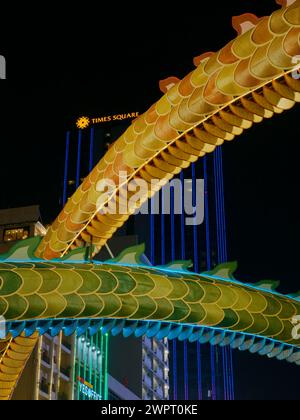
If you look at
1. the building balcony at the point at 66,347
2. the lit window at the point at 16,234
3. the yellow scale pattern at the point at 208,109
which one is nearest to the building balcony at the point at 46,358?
the building balcony at the point at 66,347

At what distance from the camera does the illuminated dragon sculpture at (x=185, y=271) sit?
8.60m

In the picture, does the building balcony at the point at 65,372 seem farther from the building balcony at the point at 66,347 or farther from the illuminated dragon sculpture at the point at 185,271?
the illuminated dragon sculpture at the point at 185,271

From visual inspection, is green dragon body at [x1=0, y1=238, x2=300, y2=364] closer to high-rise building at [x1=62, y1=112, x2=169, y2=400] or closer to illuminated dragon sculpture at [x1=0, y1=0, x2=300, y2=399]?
illuminated dragon sculpture at [x1=0, y1=0, x2=300, y2=399]

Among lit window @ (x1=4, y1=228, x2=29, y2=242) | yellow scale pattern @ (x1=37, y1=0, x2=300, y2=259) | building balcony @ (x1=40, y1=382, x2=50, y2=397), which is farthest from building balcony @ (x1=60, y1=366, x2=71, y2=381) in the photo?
yellow scale pattern @ (x1=37, y1=0, x2=300, y2=259)

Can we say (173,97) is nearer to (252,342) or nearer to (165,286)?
(165,286)

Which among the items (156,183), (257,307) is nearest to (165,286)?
(257,307)

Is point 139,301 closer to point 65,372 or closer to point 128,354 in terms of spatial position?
point 65,372

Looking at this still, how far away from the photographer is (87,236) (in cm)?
1214

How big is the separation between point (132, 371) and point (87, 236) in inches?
1908

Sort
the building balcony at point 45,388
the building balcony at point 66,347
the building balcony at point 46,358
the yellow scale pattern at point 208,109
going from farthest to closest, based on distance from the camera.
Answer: the building balcony at point 66,347, the building balcony at point 46,358, the building balcony at point 45,388, the yellow scale pattern at point 208,109

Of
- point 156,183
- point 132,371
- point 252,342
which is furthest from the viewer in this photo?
point 132,371

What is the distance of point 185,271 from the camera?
967 centimetres

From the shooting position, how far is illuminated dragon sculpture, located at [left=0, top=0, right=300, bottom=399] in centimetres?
860

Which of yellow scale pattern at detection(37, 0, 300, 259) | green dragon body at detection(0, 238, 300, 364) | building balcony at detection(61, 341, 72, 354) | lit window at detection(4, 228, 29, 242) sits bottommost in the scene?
green dragon body at detection(0, 238, 300, 364)
